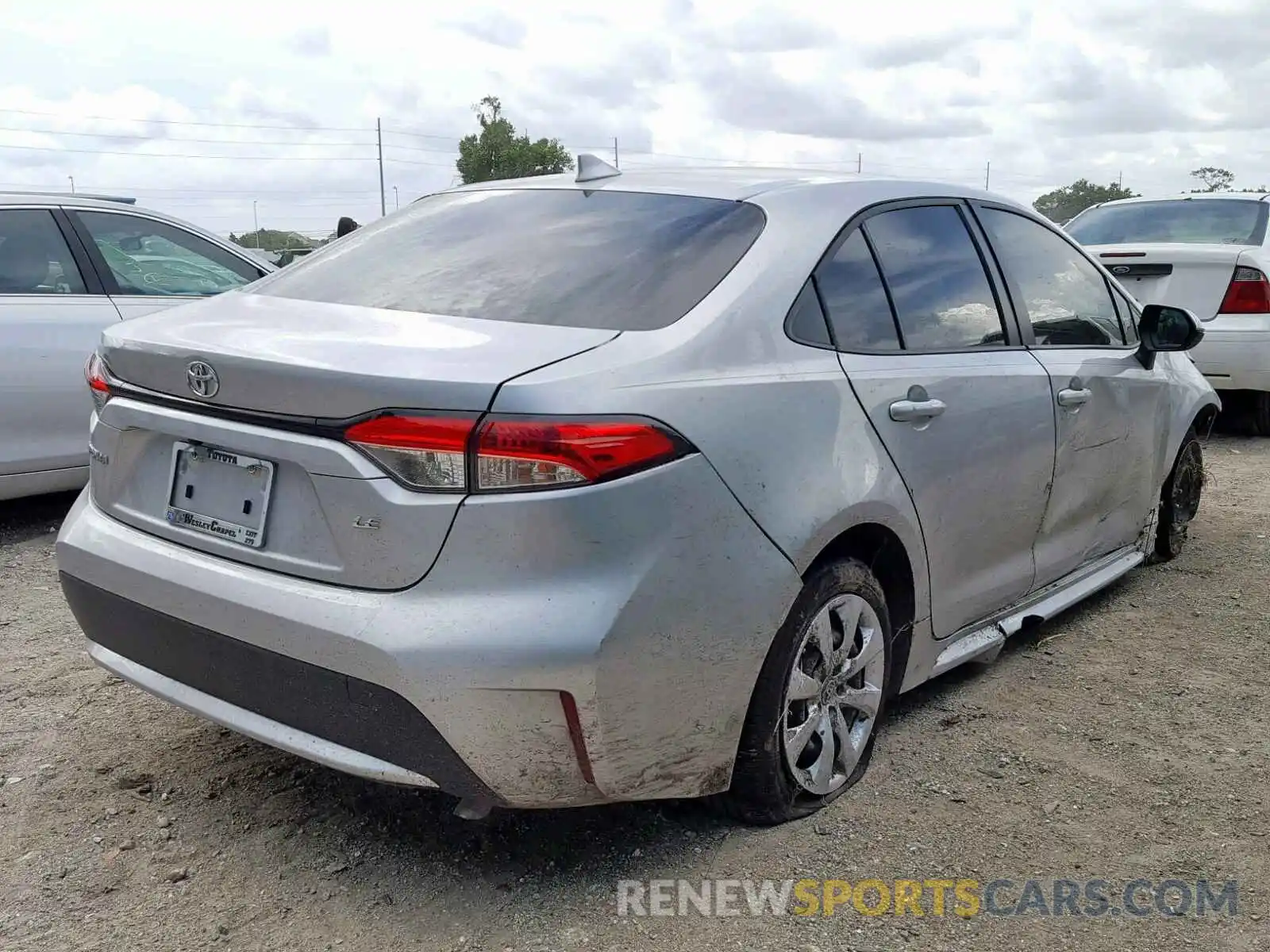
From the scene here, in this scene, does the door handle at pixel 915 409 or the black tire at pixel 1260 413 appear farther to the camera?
the black tire at pixel 1260 413

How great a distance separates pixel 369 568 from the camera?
2.25 meters

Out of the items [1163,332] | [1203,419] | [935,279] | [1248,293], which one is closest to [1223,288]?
[1248,293]

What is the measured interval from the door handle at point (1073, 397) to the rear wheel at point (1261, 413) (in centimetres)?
481

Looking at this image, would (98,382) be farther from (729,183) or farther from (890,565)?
(890,565)

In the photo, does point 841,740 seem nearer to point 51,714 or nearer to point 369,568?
point 369,568

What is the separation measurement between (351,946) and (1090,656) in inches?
104

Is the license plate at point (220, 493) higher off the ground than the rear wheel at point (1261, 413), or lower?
higher

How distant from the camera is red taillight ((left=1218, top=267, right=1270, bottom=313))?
736cm

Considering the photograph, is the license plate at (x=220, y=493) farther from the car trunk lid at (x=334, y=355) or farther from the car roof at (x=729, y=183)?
the car roof at (x=729, y=183)

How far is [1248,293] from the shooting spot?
7402mm

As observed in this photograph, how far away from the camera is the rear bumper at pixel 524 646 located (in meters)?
2.17

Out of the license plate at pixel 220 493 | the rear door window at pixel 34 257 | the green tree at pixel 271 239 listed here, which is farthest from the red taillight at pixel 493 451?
the green tree at pixel 271 239

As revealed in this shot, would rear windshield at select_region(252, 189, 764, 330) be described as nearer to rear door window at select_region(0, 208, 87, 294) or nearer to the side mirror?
the side mirror

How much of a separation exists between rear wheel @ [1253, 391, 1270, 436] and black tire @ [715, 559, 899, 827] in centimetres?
610
